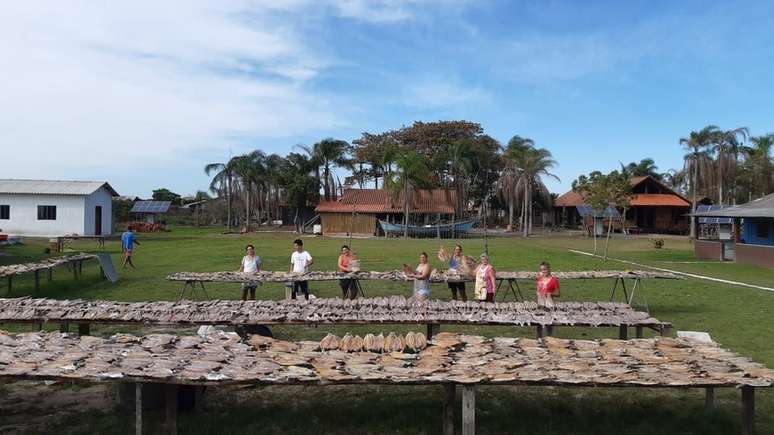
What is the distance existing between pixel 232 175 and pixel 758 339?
54.2 meters

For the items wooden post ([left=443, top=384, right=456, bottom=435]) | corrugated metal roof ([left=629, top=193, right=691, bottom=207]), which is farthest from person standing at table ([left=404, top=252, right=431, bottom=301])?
corrugated metal roof ([left=629, top=193, right=691, bottom=207])

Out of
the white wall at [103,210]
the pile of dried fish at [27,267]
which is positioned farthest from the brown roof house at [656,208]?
the pile of dried fish at [27,267]

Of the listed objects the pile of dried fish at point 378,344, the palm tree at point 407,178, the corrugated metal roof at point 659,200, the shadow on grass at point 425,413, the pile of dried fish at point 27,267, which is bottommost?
the shadow on grass at point 425,413

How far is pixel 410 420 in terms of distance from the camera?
657 centimetres

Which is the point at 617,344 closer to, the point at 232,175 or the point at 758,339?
the point at 758,339

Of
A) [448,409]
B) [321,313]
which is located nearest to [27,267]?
[321,313]

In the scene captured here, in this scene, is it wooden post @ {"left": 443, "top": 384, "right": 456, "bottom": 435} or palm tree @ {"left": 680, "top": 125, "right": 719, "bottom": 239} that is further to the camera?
palm tree @ {"left": 680, "top": 125, "right": 719, "bottom": 239}

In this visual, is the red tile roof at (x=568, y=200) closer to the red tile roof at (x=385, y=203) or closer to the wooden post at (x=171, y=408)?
the red tile roof at (x=385, y=203)

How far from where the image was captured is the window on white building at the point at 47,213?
4022 cm

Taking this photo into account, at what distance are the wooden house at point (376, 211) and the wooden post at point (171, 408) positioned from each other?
43.1 m

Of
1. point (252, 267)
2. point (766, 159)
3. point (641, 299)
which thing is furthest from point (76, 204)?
point (766, 159)

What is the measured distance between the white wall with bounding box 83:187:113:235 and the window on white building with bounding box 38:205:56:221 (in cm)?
220

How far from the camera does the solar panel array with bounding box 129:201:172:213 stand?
180 feet

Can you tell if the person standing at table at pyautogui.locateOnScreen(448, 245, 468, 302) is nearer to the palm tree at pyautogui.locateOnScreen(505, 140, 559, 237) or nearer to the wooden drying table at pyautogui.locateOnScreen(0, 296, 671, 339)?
the wooden drying table at pyautogui.locateOnScreen(0, 296, 671, 339)
